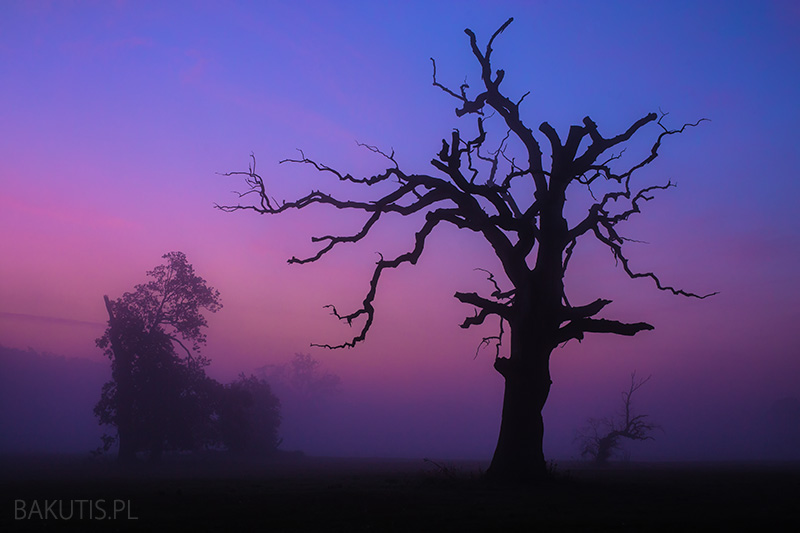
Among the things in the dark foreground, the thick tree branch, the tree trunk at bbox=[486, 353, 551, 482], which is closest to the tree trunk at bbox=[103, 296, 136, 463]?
the dark foreground

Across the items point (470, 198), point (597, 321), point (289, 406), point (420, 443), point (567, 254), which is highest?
point (470, 198)

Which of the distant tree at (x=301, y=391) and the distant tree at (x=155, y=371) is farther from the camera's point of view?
the distant tree at (x=301, y=391)

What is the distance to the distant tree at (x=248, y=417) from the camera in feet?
159

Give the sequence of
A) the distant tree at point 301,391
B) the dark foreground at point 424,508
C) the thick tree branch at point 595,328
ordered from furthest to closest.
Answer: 1. the distant tree at point 301,391
2. the thick tree branch at point 595,328
3. the dark foreground at point 424,508

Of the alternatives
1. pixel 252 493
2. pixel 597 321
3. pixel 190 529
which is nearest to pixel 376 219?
pixel 597 321

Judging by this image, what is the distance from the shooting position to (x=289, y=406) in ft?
375

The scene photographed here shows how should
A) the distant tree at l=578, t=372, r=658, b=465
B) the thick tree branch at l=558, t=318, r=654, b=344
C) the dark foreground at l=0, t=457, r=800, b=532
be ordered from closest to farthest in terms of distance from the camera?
the dark foreground at l=0, t=457, r=800, b=532, the thick tree branch at l=558, t=318, r=654, b=344, the distant tree at l=578, t=372, r=658, b=465

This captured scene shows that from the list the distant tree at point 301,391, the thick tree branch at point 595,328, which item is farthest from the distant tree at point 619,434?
the distant tree at point 301,391

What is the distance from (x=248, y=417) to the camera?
5178 centimetres

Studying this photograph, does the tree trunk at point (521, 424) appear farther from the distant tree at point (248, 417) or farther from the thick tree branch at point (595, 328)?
the distant tree at point (248, 417)

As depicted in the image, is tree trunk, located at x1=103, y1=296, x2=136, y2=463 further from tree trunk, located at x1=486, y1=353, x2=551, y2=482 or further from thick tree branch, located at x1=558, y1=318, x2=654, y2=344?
thick tree branch, located at x1=558, y1=318, x2=654, y2=344

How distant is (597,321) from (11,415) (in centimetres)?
14278

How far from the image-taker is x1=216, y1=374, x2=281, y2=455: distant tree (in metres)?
48.4

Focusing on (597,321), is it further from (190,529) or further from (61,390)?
(61,390)
